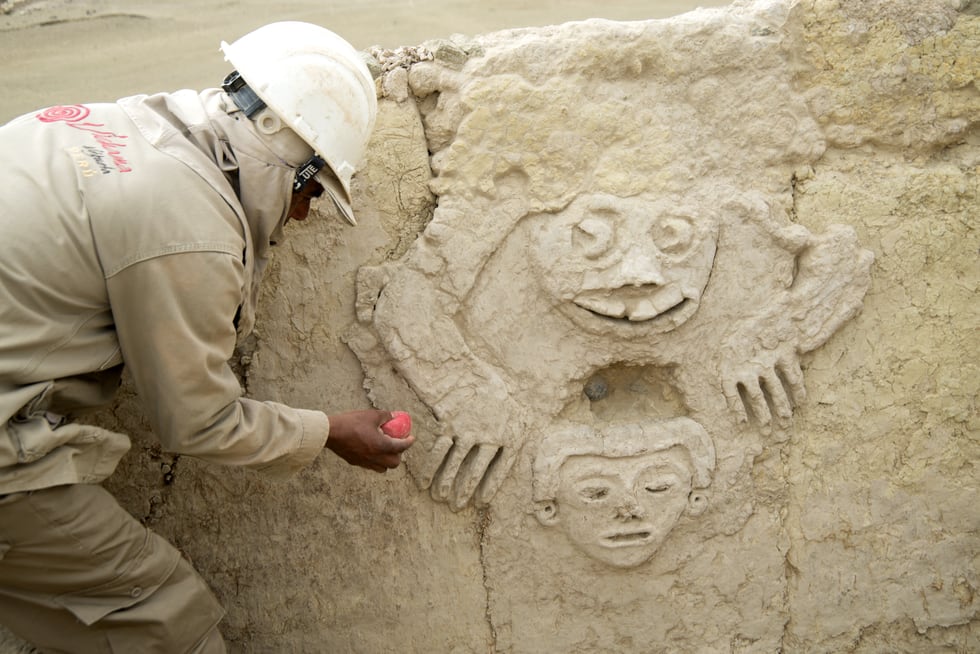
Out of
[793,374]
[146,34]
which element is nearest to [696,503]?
[793,374]

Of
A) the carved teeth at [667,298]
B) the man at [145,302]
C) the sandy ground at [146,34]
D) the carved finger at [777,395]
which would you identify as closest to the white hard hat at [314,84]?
the man at [145,302]

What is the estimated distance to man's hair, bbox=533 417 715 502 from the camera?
2.42m

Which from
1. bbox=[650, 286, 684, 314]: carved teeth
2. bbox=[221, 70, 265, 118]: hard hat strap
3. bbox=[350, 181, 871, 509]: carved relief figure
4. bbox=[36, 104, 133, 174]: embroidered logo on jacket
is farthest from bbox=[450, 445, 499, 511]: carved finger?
bbox=[36, 104, 133, 174]: embroidered logo on jacket

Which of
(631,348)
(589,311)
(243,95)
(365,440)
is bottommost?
(365,440)

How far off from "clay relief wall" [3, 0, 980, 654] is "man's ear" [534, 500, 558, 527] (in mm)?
23

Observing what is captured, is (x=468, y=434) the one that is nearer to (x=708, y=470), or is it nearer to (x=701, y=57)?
(x=708, y=470)

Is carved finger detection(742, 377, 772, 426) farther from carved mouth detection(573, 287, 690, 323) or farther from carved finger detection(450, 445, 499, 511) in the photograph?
carved finger detection(450, 445, 499, 511)

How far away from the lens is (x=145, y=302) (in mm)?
1726

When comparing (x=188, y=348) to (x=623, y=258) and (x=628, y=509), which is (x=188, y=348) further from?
(x=628, y=509)

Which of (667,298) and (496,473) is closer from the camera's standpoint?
(667,298)

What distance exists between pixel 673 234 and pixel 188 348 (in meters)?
1.23

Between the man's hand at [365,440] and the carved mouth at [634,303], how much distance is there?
58cm

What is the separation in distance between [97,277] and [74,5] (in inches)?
227

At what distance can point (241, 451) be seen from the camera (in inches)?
75.9
